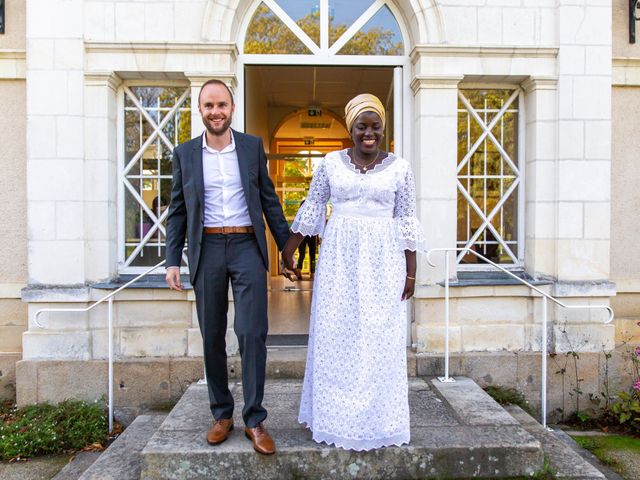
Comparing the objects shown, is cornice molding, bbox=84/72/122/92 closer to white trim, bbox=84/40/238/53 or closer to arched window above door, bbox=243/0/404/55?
white trim, bbox=84/40/238/53

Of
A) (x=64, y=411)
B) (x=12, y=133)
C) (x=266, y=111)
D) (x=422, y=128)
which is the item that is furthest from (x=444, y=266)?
(x=266, y=111)

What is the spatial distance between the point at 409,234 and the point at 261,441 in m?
1.46

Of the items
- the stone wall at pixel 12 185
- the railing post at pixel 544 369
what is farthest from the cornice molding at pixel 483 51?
the stone wall at pixel 12 185

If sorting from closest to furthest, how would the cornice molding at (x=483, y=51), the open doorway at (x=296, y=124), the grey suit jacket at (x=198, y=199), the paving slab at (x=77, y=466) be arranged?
the grey suit jacket at (x=198, y=199)
the paving slab at (x=77, y=466)
the cornice molding at (x=483, y=51)
the open doorway at (x=296, y=124)

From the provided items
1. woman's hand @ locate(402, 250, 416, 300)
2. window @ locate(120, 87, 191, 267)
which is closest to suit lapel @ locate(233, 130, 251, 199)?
woman's hand @ locate(402, 250, 416, 300)

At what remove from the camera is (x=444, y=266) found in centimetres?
492

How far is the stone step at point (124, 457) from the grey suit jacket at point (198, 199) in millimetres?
1307

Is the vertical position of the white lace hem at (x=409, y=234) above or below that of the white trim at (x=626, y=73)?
below

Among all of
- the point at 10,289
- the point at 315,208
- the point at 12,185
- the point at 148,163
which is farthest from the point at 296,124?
the point at 315,208

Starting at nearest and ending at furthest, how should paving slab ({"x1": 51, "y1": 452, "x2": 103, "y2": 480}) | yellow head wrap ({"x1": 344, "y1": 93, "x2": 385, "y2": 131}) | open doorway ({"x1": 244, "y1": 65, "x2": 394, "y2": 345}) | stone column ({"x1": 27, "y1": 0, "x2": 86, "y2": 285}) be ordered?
yellow head wrap ({"x1": 344, "y1": 93, "x2": 385, "y2": 131}), paving slab ({"x1": 51, "y1": 452, "x2": 103, "y2": 480}), stone column ({"x1": 27, "y1": 0, "x2": 86, "y2": 285}), open doorway ({"x1": 244, "y1": 65, "x2": 394, "y2": 345})

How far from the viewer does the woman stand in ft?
10.1

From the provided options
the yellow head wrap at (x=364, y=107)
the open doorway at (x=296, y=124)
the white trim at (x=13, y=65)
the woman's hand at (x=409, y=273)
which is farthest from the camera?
the open doorway at (x=296, y=124)

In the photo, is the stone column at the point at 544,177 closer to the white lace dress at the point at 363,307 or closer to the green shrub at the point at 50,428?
the white lace dress at the point at 363,307

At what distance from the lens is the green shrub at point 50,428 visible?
4086mm
